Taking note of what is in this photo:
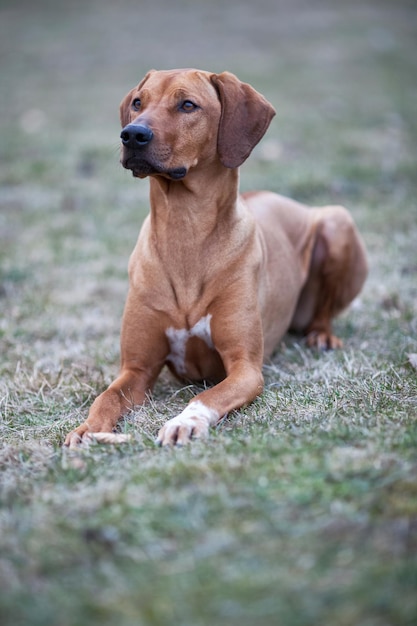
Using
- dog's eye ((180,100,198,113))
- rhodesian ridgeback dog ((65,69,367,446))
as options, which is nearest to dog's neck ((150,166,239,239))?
rhodesian ridgeback dog ((65,69,367,446))

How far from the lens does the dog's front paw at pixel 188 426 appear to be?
3422mm

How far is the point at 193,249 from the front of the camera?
4.25 metres

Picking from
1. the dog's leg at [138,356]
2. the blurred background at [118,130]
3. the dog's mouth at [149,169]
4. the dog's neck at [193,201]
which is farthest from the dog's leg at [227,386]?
the blurred background at [118,130]

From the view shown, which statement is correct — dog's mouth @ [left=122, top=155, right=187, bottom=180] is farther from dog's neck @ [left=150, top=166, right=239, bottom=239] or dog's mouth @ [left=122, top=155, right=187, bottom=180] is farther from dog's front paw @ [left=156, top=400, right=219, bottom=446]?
dog's front paw @ [left=156, top=400, right=219, bottom=446]

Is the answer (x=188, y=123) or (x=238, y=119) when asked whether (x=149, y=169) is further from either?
(x=238, y=119)

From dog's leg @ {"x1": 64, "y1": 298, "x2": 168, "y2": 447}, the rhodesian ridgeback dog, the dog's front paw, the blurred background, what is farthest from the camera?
the blurred background

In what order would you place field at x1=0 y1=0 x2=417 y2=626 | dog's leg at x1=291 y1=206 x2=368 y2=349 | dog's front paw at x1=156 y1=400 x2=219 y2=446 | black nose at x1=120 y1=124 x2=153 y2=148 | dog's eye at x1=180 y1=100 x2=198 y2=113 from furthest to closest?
1. dog's leg at x1=291 y1=206 x2=368 y2=349
2. dog's eye at x1=180 y1=100 x2=198 y2=113
3. black nose at x1=120 y1=124 x2=153 y2=148
4. dog's front paw at x1=156 y1=400 x2=219 y2=446
5. field at x1=0 y1=0 x2=417 y2=626

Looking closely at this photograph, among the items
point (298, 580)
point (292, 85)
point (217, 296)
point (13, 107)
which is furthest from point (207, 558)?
point (292, 85)

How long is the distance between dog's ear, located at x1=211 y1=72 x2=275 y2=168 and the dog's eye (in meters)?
0.20

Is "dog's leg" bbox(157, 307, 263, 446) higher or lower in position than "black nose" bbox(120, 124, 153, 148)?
lower

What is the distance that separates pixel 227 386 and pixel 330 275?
2134mm

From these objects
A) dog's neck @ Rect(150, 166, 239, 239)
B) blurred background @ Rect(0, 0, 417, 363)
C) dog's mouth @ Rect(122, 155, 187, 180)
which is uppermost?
dog's mouth @ Rect(122, 155, 187, 180)

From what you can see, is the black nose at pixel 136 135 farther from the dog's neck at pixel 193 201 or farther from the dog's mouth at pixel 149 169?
the dog's neck at pixel 193 201

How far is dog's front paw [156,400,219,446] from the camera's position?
3.42 metres
